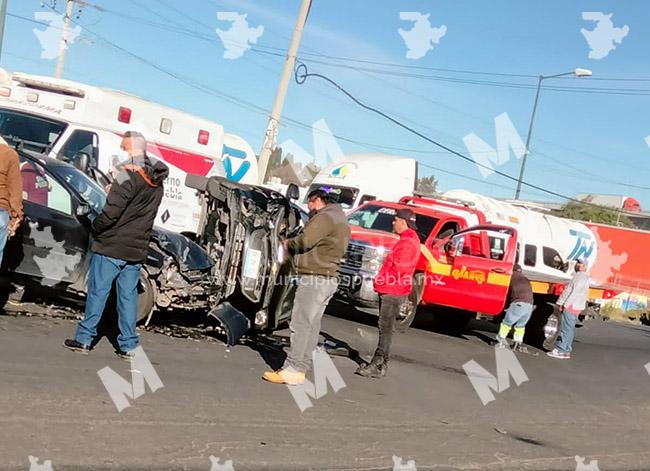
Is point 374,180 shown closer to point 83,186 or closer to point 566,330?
point 566,330

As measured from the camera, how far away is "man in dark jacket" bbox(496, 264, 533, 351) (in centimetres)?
1223

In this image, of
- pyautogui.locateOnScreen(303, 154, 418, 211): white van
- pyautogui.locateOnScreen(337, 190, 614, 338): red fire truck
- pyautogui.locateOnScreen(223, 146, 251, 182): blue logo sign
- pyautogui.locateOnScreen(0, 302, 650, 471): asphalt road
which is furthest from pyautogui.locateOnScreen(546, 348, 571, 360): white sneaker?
pyautogui.locateOnScreen(223, 146, 251, 182): blue logo sign

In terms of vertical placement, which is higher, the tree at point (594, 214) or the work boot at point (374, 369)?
the tree at point (594, 214)

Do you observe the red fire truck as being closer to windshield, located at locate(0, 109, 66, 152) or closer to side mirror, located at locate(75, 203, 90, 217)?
side mirror, located at locate(75, 203, 90, 217)

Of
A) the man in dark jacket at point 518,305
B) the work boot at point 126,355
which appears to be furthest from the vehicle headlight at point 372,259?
the work boot at point 126,355

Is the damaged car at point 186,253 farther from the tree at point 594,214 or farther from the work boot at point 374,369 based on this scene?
the tree at point 594,214

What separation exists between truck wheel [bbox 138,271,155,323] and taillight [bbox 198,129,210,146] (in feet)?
27.4

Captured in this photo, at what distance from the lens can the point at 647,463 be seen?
637 cm

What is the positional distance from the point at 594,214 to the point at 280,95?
42.7 metres

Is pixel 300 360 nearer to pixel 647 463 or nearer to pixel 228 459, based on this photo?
pixel 228 459

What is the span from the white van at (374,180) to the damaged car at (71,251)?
12150 millimetres

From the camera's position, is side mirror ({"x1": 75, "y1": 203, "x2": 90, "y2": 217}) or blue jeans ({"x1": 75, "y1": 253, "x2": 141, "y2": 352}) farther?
side mirror ({"x1": 75, "y1": 203, "x2": 90, "y2": 217})

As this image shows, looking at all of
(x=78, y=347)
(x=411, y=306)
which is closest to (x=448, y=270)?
(x=411, y=306)

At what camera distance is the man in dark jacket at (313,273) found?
686cm
